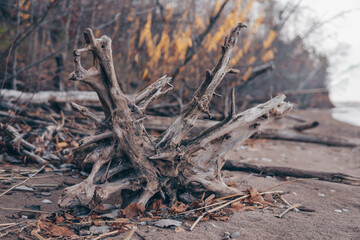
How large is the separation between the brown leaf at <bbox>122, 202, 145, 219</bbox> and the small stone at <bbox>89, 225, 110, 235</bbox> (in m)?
0.23

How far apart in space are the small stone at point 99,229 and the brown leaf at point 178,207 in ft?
1.83

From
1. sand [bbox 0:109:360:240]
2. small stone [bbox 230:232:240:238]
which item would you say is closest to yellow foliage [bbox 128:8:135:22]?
sand [bbox 0:109:360:240]

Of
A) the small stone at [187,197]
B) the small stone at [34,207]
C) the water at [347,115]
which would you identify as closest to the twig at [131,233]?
the small stone at [187,197]

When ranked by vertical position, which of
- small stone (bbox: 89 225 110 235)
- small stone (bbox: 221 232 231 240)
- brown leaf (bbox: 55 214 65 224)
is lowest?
small stone (bbox: 221 232 231 240)

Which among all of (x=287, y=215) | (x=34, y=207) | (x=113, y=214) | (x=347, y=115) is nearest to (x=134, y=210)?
(x=113, y=214)

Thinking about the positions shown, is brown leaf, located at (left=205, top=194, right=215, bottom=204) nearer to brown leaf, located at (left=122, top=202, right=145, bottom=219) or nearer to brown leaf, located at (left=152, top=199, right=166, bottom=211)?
brown leaf, located at (left=152, top=199, right=166, bottom=211)

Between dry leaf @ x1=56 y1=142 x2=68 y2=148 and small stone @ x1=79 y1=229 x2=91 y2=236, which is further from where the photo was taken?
dry leaf @ x1=56 y1=142 x2=68 y2=148

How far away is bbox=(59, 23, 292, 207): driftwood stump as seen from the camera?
2.35m

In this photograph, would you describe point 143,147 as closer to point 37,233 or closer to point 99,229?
point 99,229

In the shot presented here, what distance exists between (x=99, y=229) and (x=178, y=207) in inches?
27.2

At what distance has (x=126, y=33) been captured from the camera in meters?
7.32

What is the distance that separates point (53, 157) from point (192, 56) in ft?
13.6

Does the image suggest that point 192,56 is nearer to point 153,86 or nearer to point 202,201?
point 153,86

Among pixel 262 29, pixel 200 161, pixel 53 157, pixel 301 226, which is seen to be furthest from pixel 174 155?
pixel 262 29
